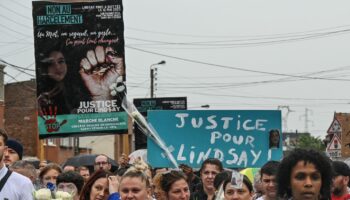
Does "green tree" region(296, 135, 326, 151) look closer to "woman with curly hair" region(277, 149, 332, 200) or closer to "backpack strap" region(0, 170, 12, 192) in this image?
"woman with curly hair" region(277, 149, 332, 200)

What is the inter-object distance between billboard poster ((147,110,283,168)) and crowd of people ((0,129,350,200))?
470 millimetres

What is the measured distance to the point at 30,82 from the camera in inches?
1885

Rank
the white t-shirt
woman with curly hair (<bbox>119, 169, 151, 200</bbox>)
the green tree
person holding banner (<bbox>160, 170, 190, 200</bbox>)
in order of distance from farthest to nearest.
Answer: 1. person holding banner (<bbox>160, 170, 190, 200</bbox>)
2. the white t-shirt
3. woman with curly hair (<bbox>119, 169, 151, 200</bbox>)
4. the green tree

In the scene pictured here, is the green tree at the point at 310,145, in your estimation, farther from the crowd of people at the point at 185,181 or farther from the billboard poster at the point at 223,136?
the billboard poster at the point at 223,136

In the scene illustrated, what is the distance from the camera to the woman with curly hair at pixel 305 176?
17.6 ft

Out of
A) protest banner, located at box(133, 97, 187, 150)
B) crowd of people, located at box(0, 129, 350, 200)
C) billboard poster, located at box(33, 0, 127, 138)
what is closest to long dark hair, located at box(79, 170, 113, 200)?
crowd of people, located at box(0, 129, 350, 200)

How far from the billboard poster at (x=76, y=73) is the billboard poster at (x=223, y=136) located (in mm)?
3027

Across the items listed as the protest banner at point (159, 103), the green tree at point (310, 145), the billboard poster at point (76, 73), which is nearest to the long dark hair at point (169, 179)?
the green tree at point (310, 145)

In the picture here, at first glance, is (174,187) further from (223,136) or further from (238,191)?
(223,136)

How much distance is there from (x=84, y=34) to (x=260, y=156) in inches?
176

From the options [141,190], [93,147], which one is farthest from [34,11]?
[93,147]

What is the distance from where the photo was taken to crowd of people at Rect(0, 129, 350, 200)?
18.0 feet

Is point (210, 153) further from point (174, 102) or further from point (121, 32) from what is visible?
point (174, 102)

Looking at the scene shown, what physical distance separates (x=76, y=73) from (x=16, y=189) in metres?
7.60
